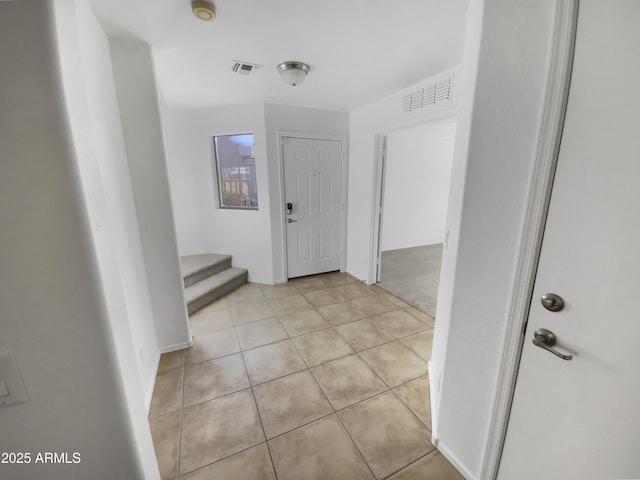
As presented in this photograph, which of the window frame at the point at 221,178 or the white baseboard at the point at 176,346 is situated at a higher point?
the window frame at the point at 221,178

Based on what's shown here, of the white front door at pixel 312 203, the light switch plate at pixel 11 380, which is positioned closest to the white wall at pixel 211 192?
the white front door at pixel 312 203

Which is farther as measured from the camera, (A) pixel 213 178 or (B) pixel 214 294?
(A) pixel 213 178

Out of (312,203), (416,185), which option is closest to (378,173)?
(312,203)

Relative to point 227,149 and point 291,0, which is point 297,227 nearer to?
point 227,149

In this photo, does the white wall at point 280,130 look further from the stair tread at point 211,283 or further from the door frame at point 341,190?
the stair tread at point 211,283

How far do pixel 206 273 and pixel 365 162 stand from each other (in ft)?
8.19

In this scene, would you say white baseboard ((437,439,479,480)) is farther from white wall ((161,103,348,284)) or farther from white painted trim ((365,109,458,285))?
white wall ((161,103,348,284))

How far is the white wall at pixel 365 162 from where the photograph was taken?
2688 millimetres

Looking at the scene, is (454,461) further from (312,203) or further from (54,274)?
(312,203)

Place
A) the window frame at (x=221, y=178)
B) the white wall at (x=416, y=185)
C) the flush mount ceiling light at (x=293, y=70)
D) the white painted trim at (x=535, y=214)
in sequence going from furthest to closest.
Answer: the white wall at (x=416, y=185)
the window frame at (x=221, y=178)
the flush mount ceiling light at (x=293, y=70)
the white painted trim at (x=535, y=214)

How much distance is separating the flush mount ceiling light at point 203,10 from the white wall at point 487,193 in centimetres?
130

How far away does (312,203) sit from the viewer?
361cm

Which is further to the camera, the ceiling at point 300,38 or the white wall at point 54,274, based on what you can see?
the ceiling at point 300,38

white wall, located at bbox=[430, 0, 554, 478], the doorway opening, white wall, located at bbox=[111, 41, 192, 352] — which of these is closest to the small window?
white wall, located at bbox=[111, 41, 192, 352]
